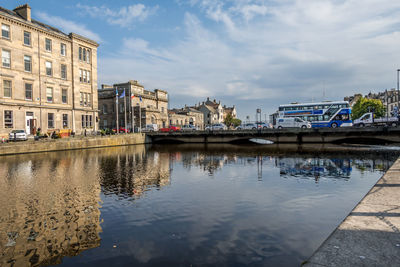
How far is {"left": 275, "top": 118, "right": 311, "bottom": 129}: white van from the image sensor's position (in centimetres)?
4794

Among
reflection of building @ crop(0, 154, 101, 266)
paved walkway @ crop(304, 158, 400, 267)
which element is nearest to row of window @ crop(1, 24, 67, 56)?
reflection of building @ crop(0, 154, 101, 266)

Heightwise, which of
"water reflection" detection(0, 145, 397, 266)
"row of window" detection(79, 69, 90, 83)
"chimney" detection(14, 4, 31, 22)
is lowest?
"water reflection" detection(0, 145, 397, 266)

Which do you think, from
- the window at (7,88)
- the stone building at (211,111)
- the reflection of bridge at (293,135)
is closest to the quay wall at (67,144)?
the reflection of bridge at (293,135)

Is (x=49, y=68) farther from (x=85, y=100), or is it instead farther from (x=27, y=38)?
(x=85, y=100)

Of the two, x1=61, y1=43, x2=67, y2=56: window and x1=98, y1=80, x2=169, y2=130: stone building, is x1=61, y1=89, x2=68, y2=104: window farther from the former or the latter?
x1=98, y1=80, x2=169, y2=130: stone building

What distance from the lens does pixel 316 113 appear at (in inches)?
1911

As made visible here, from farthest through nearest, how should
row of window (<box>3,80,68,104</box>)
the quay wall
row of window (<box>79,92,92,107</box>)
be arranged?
row of window (<box>79,92,92,107</box>)
row of window (<box>3,80,68,104</box>)
the quay wall

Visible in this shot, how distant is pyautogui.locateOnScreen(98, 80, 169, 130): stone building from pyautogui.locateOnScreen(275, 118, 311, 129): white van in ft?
101

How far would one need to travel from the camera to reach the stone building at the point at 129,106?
62.4 metres

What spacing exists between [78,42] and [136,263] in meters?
47.5

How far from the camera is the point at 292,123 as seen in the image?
1946 inches

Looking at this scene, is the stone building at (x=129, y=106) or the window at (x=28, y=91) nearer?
the window at (x=28, y=91)

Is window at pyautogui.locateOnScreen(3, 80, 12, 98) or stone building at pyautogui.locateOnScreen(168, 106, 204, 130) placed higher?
window at pyautogui.locateOnScreen(3, 80, 12, 98)

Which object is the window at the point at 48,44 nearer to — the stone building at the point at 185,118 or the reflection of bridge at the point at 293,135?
the reflection of bridge at the point at 293,135
